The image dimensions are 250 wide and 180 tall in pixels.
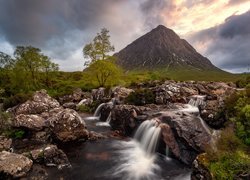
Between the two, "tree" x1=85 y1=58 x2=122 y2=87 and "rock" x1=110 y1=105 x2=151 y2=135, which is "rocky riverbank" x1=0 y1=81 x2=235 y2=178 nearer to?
"rock" x1=110 y1=105 x2=151 y2=135

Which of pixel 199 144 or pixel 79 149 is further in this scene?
pixel 79 149

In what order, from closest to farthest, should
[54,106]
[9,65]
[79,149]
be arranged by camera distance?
[79,149]
[54,106]
[9,65]

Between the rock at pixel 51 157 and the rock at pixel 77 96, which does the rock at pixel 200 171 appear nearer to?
the rock at pixel 51 157

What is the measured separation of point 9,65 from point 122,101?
134 feet

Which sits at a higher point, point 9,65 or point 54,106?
point 9,65

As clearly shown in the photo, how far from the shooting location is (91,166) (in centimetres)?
1950

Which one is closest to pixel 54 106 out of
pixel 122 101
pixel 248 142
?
pixel 122 101

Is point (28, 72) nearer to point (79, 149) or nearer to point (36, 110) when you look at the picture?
point (36, 110)


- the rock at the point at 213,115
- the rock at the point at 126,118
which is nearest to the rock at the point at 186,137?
the rock at the point at 213,115

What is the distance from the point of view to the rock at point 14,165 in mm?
16625

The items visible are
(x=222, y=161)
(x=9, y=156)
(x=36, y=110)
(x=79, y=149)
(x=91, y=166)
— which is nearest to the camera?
→ (x=222, y=161)

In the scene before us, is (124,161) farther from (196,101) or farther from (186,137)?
(196,101)

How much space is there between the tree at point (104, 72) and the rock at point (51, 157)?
44.1m

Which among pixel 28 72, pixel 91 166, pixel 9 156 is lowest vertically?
pixel 91 166
